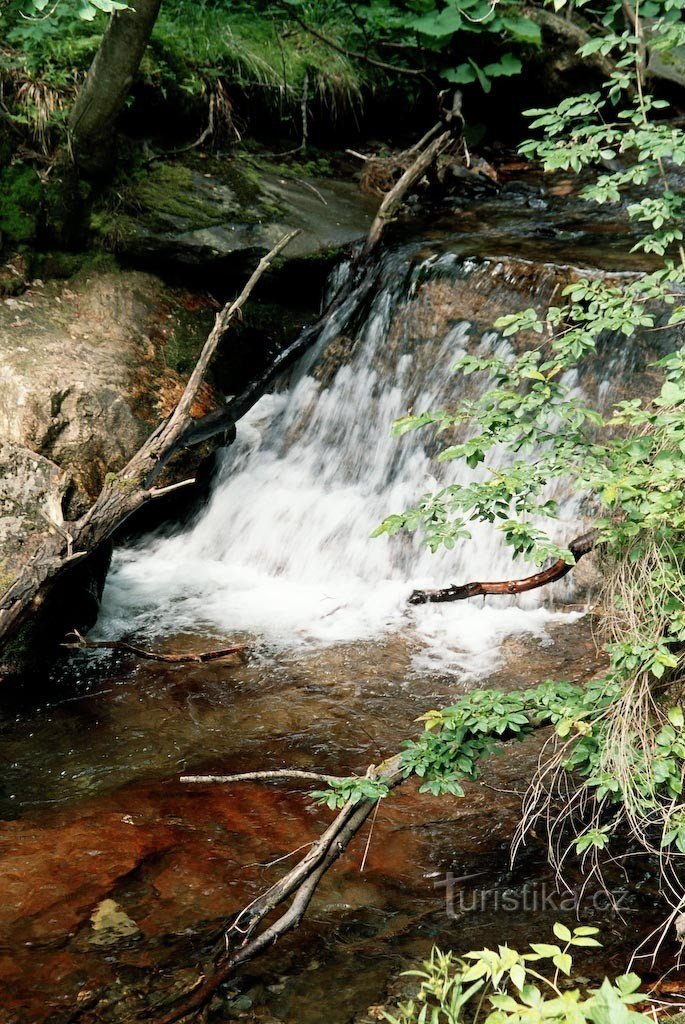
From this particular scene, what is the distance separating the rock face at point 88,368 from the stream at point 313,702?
0.88 m

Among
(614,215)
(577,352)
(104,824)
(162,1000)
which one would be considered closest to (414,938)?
(162,1000)

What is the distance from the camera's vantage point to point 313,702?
458 centimetres

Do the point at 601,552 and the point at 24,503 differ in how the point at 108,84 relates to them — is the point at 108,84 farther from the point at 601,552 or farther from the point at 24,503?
the point at 601,552

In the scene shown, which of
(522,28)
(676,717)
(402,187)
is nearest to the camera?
(676,717)

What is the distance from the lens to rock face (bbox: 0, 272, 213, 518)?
18.7 feet

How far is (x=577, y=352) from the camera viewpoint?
3.08 m

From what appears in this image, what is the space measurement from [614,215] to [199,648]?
5100mm

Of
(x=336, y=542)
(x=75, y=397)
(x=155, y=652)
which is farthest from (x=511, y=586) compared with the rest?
(x=75, y=397)

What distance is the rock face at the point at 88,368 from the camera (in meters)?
5.69

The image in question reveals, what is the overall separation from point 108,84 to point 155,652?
3758 millimetres

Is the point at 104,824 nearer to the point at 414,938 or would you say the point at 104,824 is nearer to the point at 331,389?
the point at 414,938

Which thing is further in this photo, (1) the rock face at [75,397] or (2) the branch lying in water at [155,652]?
(1) the rock face at [75,397]

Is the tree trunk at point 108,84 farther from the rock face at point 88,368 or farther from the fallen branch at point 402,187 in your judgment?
the fallen branch at point 402,187

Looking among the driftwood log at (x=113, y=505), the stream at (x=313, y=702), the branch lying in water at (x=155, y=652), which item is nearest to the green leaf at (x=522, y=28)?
the stream at (x=313, y=702)
